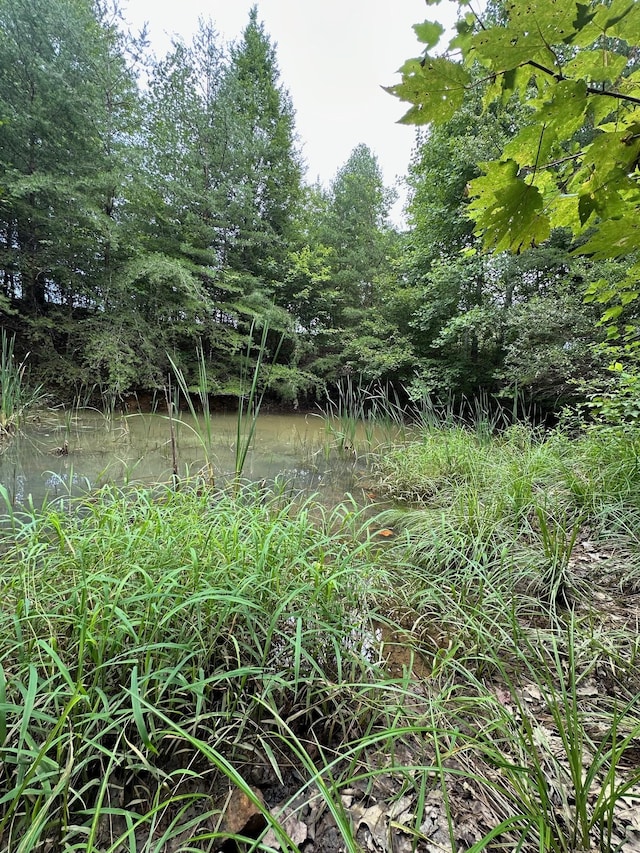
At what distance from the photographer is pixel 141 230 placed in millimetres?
6258

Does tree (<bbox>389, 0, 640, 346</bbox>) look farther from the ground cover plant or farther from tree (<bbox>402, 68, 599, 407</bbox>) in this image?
tree (<bbox>402, 68, 599, 407</bbox>)

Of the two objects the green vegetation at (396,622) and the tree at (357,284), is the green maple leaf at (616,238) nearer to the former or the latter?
the green vegetation at (396,622)

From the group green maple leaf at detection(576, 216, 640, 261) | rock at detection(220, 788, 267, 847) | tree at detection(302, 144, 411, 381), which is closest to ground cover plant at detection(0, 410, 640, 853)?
rock at detection(220, 788, 267, 847)

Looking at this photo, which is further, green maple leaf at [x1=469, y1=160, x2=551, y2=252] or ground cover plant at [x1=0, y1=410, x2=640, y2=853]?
green maple leaf at [x1=469, y1=160, x2=551, y2=252]

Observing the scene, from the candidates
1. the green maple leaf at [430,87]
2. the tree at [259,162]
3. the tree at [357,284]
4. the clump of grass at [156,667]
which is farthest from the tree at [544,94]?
the tree at [259,162]

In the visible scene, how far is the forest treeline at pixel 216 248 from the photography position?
193 inches

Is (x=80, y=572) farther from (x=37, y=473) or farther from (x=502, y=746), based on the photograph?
(x=37, y=473)

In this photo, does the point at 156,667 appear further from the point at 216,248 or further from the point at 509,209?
the point at 216,248

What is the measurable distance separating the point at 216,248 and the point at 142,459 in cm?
600

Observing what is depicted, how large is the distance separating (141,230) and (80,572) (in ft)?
23.4

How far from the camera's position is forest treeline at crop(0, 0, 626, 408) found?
489 cm

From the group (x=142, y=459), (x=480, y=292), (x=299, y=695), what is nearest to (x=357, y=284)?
(x=480, y=292)

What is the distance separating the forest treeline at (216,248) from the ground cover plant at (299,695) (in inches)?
138

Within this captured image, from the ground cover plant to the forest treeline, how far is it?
3510mm
